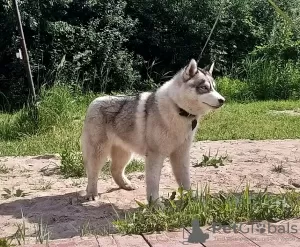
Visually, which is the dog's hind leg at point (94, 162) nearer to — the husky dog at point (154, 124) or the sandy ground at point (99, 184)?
the husky dog at point (154, 124)

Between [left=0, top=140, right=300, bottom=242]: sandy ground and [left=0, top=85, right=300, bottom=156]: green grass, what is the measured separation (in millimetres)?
678

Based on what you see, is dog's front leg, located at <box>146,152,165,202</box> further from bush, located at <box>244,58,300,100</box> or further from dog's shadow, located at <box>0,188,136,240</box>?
bush, located at <box>244,58,300,100</box>

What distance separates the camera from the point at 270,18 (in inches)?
695

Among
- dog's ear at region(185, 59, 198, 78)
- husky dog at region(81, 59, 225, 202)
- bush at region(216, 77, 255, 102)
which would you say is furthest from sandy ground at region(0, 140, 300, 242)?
bush at region(216, 77, 255, 102)

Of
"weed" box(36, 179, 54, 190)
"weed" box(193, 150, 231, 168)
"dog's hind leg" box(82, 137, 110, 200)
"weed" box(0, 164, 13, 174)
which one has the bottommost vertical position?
"weed" box(0, 164, 13, 174)

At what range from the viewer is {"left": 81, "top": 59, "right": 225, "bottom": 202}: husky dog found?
499 cm

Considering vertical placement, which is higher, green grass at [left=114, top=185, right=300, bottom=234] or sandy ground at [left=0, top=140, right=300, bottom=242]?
green grass at [left=114, top=185, right=300, bottom=234]

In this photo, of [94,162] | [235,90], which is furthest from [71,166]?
[235,90]

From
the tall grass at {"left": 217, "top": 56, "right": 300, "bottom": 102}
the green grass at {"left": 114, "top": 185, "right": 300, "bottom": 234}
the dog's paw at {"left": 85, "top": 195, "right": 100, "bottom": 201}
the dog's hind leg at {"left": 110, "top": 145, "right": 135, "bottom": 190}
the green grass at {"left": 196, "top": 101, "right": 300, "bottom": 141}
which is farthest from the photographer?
the tall grass at {"left": 217, "top": 56, "right": 300, "bottom": 102}

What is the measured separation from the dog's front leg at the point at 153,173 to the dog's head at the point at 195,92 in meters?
0.55

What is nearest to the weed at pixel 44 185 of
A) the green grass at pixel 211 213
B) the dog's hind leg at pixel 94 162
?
the dog's hind leg at pixel 94 162

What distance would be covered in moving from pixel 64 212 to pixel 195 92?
5.40ft

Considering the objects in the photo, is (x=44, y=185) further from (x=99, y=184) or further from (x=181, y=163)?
(x=181, y=163)

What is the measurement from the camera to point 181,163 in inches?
211
